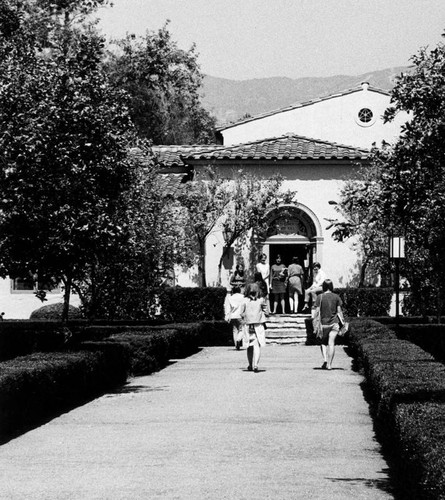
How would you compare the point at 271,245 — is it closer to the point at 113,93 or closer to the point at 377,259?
the point at 377,259

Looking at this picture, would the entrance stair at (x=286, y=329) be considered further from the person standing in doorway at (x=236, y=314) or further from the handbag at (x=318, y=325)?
the handbag at (x=318, y=325)

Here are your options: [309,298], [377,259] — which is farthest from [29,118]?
[377,259]

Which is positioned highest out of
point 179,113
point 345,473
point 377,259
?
point 179,113

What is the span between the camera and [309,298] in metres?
33.6

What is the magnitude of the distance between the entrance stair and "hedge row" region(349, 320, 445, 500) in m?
12.6

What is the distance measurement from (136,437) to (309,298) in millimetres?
21587

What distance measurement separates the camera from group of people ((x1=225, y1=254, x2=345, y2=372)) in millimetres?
21594

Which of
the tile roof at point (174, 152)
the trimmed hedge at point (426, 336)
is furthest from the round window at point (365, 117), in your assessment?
the trimmed hedge at point (426, 336)

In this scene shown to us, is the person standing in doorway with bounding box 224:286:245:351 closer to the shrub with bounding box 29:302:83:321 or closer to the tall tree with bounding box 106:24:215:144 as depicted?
the shrub with bounding box 29:302:83:321

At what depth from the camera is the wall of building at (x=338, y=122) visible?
4341 centimetres

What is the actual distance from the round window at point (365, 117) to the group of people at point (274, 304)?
8502mm

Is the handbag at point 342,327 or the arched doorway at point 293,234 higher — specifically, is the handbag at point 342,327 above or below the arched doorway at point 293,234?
below

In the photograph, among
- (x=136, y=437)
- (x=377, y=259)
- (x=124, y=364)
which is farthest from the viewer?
(x=377, y=259)

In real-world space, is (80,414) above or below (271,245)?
below
